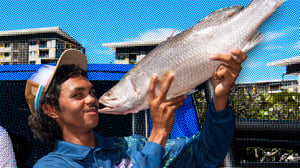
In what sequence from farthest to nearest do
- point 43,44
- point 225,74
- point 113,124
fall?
point 43,44, point 113,124, point 225,74

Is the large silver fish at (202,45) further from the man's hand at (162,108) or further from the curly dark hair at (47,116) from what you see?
the curly dark hair at (47,116)

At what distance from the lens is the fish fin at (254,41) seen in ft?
4.56

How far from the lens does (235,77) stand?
1.51m

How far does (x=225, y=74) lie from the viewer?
149 cm

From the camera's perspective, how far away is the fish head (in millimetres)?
1465

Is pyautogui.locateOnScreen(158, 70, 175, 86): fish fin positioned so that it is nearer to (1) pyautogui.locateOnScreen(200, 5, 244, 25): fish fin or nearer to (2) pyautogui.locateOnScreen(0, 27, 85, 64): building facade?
(1) pyautogui.locateOnScreen(200, 5, 244, 25): fish fin

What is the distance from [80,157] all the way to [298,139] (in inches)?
59.3

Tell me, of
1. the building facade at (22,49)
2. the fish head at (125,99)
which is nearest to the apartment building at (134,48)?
the fish head at (125,99)

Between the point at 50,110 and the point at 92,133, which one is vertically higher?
the point at 50,110

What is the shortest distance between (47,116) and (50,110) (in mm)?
73

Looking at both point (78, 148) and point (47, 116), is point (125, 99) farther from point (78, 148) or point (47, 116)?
point (47, 116)

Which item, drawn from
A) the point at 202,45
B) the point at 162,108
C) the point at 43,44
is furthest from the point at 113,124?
the point at 43,44

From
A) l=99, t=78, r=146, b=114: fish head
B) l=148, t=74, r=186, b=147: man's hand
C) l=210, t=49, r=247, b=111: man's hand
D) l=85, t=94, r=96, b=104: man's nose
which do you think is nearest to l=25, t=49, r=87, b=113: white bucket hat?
l=85, t=94, r=96, b=104: man's nose

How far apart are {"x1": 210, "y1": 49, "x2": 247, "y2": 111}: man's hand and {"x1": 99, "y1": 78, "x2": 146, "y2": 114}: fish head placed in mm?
379
